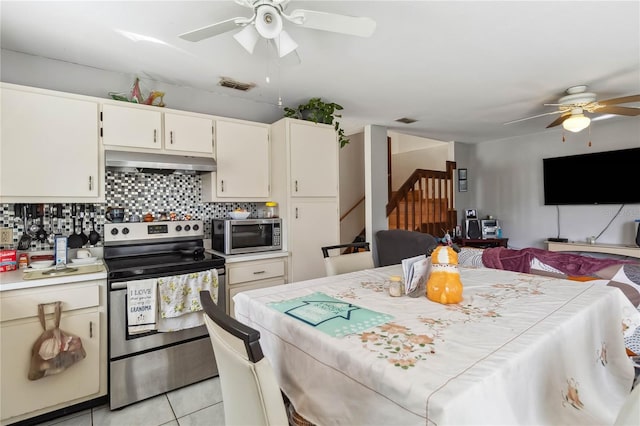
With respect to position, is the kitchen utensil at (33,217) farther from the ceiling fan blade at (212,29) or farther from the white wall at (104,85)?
the ceiling fan blade at (212,29)

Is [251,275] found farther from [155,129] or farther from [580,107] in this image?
[580,107]

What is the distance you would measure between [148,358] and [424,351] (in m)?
1.99

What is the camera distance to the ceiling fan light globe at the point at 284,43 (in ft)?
5.40

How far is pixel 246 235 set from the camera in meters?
2.80

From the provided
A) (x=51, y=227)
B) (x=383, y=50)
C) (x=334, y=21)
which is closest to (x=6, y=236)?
(x=51, y=227)

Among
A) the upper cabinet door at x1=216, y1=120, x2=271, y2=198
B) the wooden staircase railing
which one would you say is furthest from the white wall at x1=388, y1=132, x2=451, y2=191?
the upper cabinet door at x1=216, y1=120, x2=271, y2=198

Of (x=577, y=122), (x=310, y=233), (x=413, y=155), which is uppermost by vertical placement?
(x=413, y=155)

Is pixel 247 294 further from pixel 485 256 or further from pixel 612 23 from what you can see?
pixel 612 23

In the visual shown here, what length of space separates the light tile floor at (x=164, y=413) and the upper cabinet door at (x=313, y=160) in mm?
1739

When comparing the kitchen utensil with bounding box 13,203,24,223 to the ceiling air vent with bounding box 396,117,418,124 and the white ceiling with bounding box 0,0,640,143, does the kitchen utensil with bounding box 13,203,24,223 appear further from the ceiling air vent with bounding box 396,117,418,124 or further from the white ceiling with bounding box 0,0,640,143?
the ceiling air vent with bounding box 396,117,418,124

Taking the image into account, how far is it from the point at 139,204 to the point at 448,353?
2.66m

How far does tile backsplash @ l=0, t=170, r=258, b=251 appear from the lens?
7.53 ft

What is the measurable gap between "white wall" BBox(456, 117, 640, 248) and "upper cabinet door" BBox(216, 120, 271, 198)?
4.10 meters

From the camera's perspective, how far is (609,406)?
50.0 inches
